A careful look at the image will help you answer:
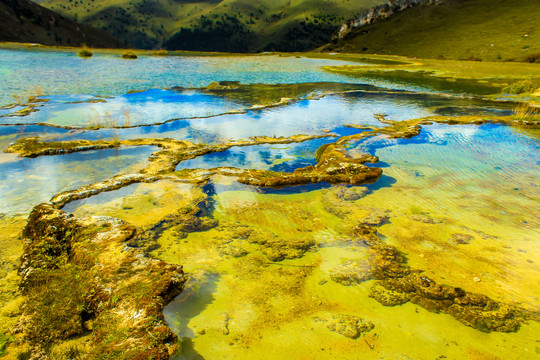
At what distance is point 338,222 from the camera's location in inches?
293

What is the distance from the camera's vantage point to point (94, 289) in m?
4.69

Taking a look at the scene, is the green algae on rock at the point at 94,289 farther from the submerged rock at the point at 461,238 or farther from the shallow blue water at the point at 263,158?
the submerged rock at the point at 461,238

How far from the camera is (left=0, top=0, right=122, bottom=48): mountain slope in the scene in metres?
101

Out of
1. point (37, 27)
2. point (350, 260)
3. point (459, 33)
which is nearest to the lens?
point (350, 260)

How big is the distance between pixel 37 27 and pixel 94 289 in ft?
499

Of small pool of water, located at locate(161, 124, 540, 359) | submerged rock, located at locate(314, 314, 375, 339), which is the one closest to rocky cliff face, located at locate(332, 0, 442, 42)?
small pool of water, located at locate(161, 124, 540, 359)

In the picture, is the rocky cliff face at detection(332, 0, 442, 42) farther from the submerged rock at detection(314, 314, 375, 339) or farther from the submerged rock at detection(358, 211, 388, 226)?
the submerged rock at detection(314, 314, 375, 339)

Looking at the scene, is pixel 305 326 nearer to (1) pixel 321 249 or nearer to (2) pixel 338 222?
(1) pixel 321 249

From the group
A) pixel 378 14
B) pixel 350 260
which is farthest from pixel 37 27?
pixel 350 260

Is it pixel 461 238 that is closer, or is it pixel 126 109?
pixel 461 238

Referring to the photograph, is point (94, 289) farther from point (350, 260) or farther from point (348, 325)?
point (350, 260)

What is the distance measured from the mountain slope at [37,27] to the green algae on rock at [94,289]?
417ft

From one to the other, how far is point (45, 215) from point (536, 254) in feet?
34.8

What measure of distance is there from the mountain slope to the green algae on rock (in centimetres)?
12723
